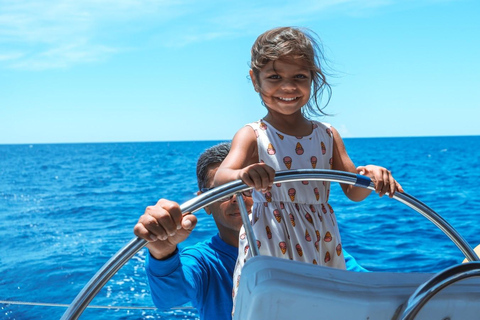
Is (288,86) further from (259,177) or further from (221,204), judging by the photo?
(221,204)

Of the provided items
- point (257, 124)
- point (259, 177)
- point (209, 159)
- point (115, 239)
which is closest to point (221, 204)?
point (209, 159)

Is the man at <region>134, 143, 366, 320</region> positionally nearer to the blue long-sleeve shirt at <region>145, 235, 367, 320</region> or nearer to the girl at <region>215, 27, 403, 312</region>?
the blue long-sleeve shirt at <region>145, 235, 367, 320</region>

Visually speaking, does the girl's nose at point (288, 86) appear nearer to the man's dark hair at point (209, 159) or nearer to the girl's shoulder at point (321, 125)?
the girl's shoulder at point (321, 125)

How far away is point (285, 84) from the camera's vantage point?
1441mm

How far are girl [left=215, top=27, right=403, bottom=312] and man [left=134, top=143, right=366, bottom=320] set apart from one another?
0.19 metres

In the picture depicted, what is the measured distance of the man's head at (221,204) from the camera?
1932mm

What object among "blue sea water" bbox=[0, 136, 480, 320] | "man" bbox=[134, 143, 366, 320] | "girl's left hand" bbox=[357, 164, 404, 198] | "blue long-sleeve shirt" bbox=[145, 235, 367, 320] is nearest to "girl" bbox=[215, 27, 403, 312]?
"girl's left hand" bbox=[357, 164, 404, 198]

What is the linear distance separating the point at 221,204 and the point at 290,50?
720mm

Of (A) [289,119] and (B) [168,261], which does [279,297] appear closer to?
(B) [168,261]

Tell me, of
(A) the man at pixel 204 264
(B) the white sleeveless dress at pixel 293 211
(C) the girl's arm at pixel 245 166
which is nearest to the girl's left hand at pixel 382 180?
(B) the white sleeveless dress at pixel 293 211

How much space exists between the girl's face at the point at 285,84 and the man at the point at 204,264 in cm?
47

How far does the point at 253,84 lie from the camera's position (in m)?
1.54

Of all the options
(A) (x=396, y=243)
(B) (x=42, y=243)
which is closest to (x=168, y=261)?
(A) (x=396, y=243)

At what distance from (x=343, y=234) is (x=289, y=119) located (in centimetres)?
569
